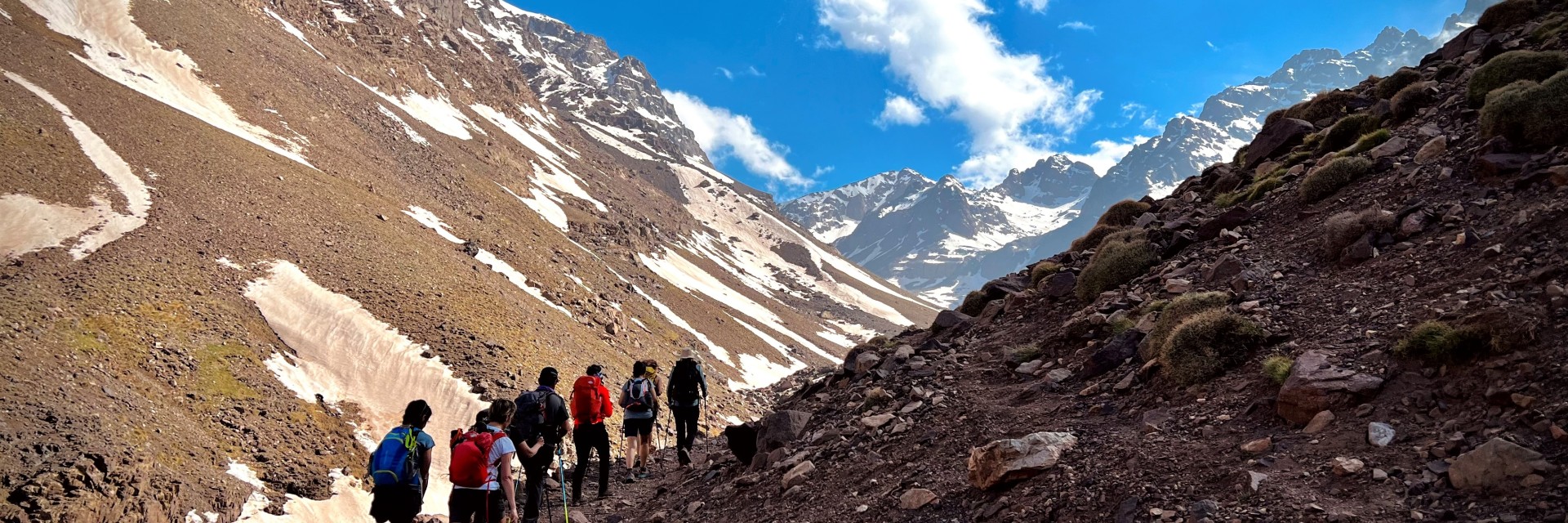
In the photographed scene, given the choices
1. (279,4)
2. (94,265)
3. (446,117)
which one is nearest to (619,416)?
(94,265)

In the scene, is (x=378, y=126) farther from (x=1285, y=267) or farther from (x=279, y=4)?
(x=1285, y=267)

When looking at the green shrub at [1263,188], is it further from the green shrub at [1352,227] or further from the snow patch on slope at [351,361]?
the snow patch on slope at [351,361]

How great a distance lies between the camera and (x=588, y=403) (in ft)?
41.9

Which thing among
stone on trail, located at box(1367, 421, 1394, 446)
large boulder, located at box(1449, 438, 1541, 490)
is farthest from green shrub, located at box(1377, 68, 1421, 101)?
large boulder, located at box(1449, 438, 1541, 490)

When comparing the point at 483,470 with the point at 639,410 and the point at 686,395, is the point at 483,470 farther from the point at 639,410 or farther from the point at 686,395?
the point at 686,395

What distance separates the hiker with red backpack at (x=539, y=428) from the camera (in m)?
10.5

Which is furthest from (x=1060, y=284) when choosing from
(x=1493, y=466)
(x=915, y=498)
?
(x=1493, y=466)

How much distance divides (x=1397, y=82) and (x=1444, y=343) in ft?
46.1

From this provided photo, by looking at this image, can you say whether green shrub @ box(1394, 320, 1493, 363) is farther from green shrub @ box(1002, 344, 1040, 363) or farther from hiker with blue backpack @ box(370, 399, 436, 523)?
hiker with blue backpack @ box(370, 399, 436, 523)

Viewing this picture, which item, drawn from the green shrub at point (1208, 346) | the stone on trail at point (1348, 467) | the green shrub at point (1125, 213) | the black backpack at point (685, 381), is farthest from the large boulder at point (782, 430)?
the green shrub at point (1125, 213)

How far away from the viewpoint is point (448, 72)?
10231 centimetres

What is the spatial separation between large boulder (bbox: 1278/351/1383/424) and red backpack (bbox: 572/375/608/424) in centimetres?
1003

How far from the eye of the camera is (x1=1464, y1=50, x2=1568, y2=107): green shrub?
11703 millimetres

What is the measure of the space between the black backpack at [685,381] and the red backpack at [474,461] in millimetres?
5818
